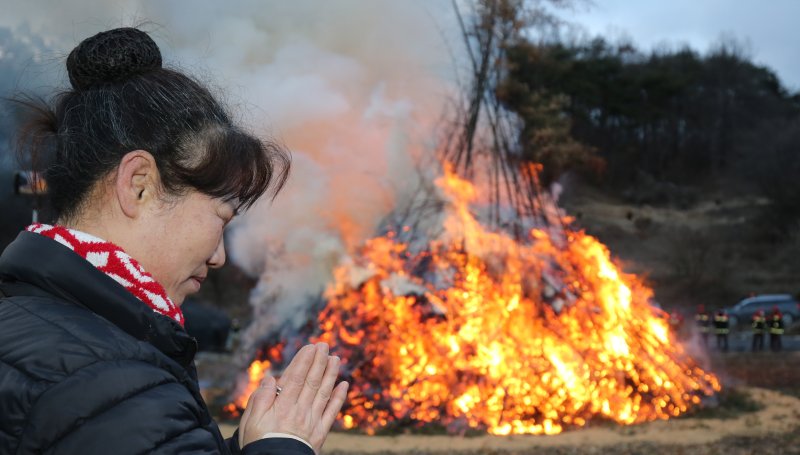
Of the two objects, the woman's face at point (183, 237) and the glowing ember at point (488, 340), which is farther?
the glowing ember at point (488, 340)

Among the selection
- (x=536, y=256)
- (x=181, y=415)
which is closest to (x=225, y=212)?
(x=181, y=415)

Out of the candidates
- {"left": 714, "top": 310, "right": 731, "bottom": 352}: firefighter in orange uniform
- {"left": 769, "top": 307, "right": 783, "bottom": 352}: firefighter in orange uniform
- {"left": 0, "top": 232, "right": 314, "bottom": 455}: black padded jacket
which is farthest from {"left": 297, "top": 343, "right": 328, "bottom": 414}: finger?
{"left": 769, "top": 307, "right": 783, "bottom": 352}: firefighter in orange uniform

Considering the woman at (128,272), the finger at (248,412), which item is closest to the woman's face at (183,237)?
the woman at (128,272)

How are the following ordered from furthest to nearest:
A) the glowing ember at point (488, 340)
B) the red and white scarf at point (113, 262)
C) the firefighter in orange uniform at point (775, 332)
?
the firefighter in orange uniform at point (775, 332) < the glowing ember at point (488, 340) < the red and white scarf at point (113, 262)

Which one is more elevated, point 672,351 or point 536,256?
point 536,256

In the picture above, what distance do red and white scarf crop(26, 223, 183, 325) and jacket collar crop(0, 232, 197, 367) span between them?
55 millimetres

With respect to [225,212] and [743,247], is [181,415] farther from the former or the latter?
[743,247]

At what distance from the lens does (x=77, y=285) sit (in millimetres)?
1367

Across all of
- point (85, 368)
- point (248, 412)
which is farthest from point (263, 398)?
point (85, 368)

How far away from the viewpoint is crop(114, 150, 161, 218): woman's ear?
1528 millimetres

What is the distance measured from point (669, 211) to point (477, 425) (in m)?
31.9

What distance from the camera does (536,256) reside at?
11320 mm

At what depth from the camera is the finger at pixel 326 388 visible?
1621 millimetres

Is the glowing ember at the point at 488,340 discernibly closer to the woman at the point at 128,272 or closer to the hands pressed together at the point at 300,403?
the hands pressed together at the point at 300,403
